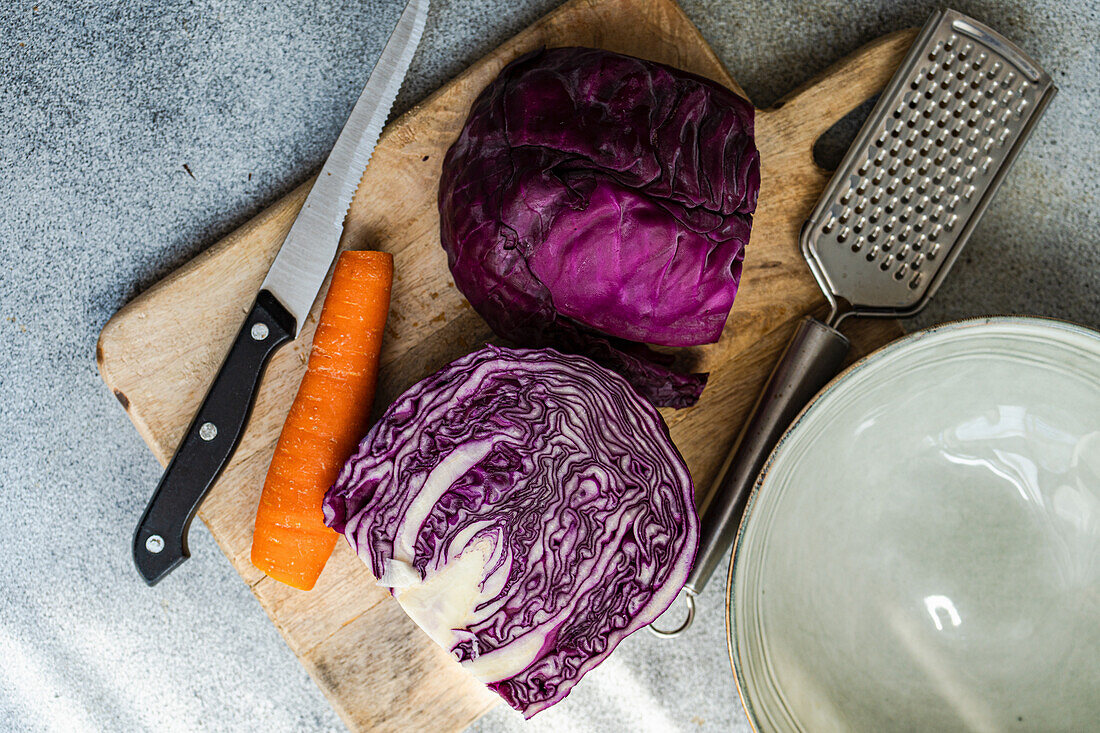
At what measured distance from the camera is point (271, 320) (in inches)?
41.4

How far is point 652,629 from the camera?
1.21 metres

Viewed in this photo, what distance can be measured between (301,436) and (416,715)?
51 cm

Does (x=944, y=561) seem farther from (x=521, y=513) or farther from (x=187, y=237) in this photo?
(x=187, y=237)

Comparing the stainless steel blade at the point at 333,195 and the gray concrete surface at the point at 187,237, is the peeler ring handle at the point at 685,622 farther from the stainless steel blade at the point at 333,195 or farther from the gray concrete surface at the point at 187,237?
the stainless steel blade at the point at 333,195

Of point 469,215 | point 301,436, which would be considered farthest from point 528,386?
point 301,436

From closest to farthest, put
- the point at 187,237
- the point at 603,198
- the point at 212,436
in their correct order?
the point at 603,198
the point at 212,436
the point at 187,237

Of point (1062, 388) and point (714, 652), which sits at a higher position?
point (1062, 388)

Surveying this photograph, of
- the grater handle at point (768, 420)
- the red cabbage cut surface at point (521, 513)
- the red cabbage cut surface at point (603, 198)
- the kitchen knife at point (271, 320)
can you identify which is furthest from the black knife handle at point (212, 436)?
the grater handle at point (768, 420)

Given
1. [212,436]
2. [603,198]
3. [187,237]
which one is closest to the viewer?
[603,198]

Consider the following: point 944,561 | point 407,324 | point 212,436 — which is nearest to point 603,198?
point 407,324

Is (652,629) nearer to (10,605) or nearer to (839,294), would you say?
(839,294)

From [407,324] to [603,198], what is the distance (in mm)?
410

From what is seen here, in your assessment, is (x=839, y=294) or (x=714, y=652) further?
(x=714, y=652)

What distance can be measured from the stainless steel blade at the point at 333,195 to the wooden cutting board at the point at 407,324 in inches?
1.3
